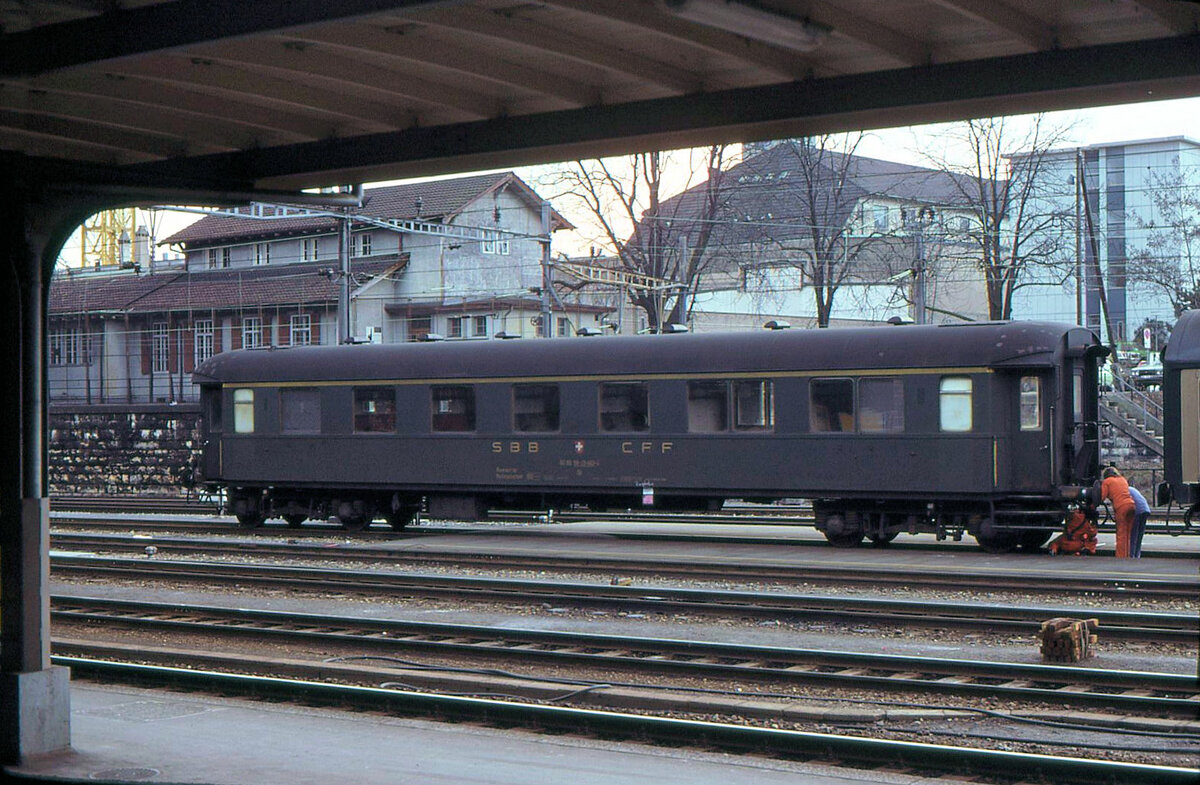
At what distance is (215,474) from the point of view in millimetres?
26734

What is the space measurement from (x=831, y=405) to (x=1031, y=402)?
116 inches

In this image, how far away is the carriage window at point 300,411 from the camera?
83.7 ft

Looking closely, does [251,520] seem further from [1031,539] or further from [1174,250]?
[1174,250]

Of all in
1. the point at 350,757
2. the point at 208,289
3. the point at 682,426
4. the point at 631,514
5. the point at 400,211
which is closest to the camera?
the point at 350,757

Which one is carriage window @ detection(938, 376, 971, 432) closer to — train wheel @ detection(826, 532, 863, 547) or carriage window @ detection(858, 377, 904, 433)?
carriage window @ detection(858, 377, 904, 433)

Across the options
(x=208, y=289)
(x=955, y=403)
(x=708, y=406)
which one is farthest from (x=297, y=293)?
(x=955, y=403)

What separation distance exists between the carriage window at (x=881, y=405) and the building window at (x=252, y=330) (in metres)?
37.5

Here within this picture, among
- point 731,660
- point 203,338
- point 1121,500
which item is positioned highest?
point 203,338

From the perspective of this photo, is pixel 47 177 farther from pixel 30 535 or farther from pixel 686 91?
pixel 686 91

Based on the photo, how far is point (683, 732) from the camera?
29.0 ft

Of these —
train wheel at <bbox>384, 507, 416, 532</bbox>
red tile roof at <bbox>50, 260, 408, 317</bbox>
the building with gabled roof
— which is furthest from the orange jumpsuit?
red tile roof at <bbox>50, 260, 408, 317</bbox>

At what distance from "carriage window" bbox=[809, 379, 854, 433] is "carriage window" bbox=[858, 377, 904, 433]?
0.17m

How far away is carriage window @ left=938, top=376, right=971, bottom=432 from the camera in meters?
20.1

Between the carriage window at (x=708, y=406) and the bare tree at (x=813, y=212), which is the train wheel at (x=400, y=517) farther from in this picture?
the bare tree at (x=813, y=212)
